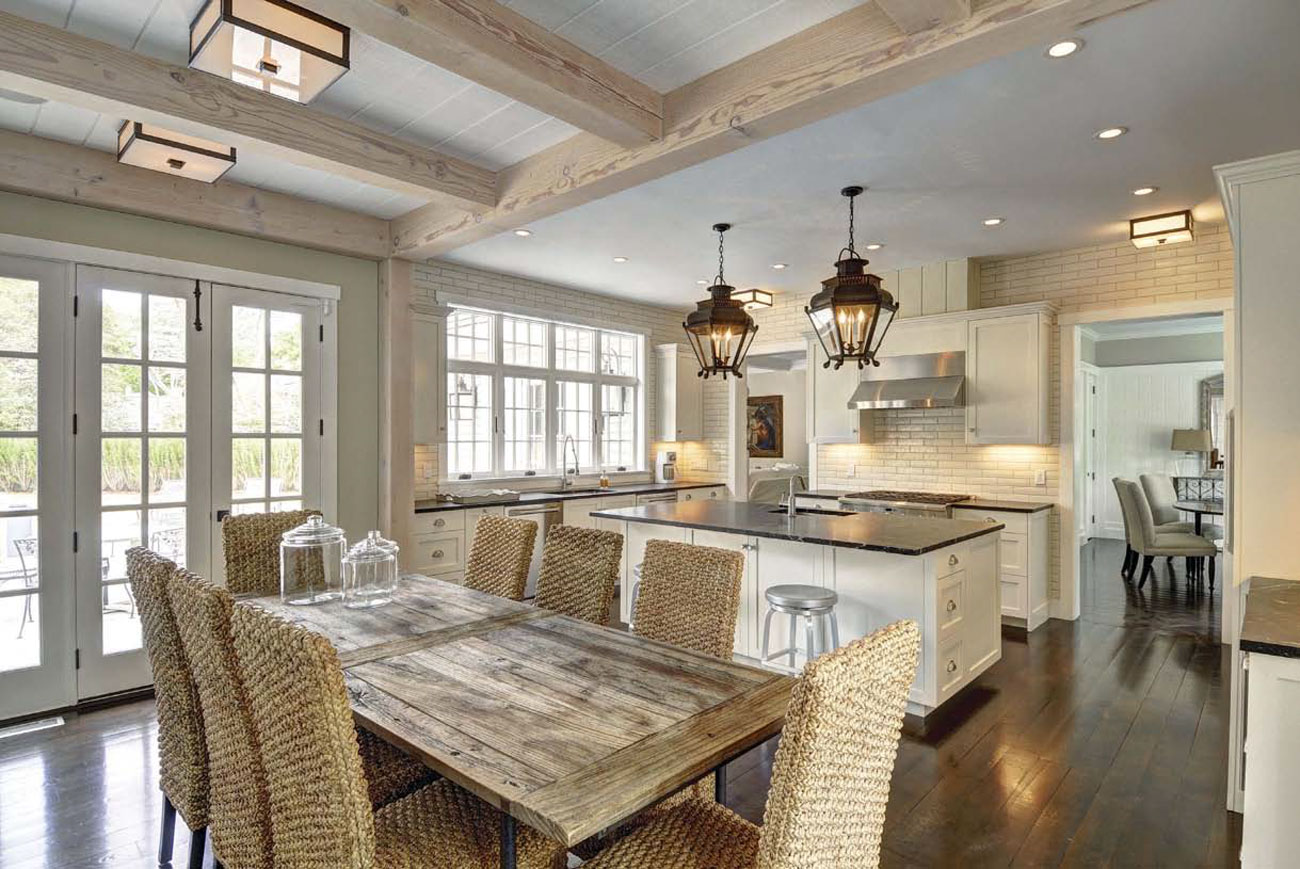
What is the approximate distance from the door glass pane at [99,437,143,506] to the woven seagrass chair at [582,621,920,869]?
3.44 m

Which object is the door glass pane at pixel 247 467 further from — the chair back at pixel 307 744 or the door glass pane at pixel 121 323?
the chair back at pixel 307 744

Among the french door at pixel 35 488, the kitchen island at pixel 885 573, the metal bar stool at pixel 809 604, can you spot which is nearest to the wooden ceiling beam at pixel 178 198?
the french door at pixel 35 488

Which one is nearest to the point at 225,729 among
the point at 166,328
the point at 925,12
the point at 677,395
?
the point at 925,12

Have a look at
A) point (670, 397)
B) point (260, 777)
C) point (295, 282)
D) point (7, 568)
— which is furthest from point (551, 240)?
point (260, 777)

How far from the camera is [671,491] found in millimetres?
6742

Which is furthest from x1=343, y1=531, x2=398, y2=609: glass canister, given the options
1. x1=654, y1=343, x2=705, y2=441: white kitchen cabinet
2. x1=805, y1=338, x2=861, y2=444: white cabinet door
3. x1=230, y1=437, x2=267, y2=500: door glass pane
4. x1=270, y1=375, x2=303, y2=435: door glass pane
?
x1=654, y1=343, x2=705, y2=441: white kitchen cabinet

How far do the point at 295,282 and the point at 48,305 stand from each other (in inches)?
46.5

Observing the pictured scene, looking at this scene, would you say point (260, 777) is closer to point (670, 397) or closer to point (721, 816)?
point (721, 816)

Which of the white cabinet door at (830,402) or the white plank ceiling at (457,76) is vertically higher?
the white plank ceiling at (457,76)

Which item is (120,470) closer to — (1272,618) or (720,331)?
(720,331)

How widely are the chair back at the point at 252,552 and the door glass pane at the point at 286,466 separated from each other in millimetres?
1135

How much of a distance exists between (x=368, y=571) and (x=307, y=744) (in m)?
1.45

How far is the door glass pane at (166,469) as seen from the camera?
370cm

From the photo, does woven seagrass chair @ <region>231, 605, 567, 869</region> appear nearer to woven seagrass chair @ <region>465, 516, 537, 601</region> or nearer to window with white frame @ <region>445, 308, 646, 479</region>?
woven seagrass chair @ <region>465, 516, 537, 601</region>
